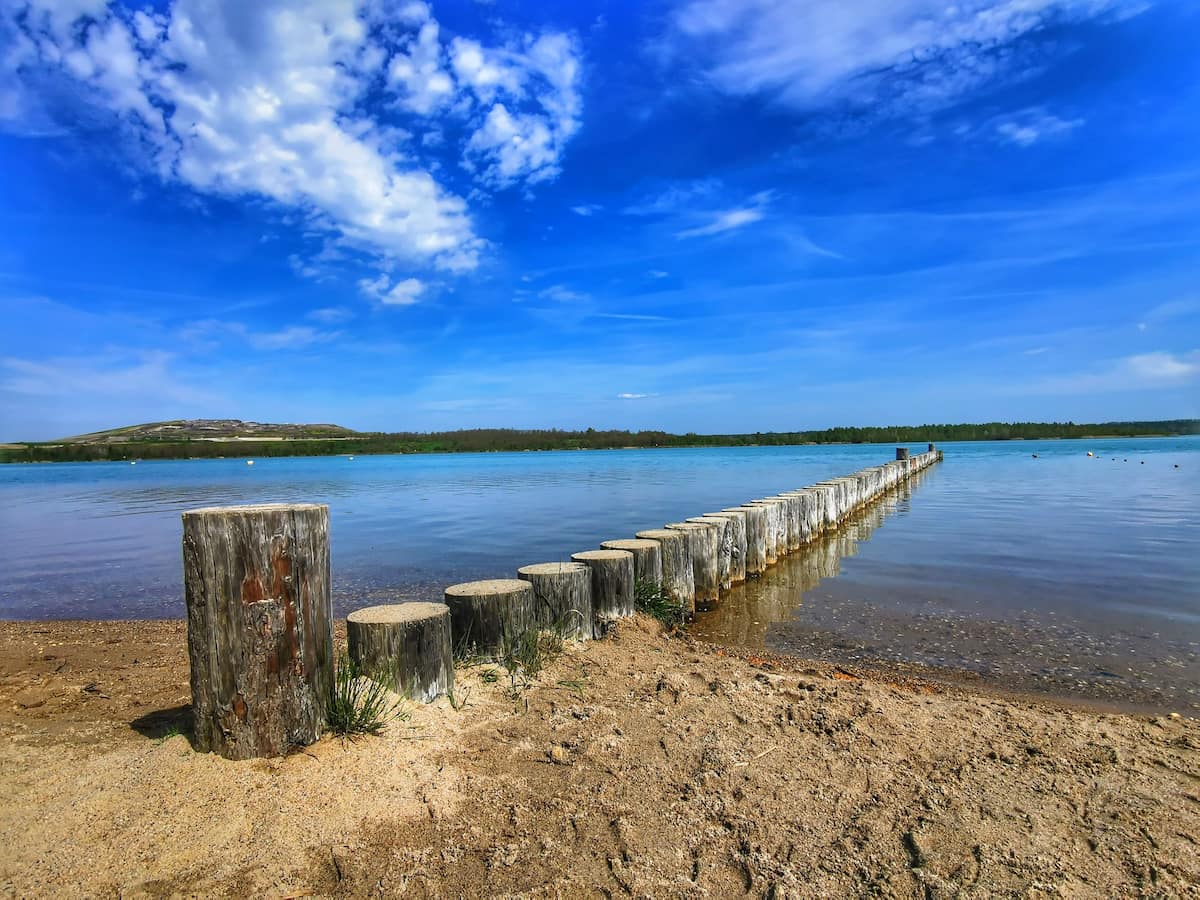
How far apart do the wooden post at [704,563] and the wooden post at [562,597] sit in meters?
2.54

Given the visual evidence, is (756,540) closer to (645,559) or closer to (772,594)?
(772,594)

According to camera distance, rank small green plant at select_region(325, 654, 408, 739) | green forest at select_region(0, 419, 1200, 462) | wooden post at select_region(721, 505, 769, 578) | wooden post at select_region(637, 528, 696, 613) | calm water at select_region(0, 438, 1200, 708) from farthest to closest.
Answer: green forest at select_region(0, 419, 1200, 462)
wooden post at select_region(721, 505, 769, 578)
wooden post at select_region(637, 528, 696, 613)
calm water at select_region(0, 438, 1200, 708)
small green plant at select_region(325, 654, 408, 739)

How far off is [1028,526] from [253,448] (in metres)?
81.5

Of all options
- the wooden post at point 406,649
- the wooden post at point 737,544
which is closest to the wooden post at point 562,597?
the wooden post at point 406,649

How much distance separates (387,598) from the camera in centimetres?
906

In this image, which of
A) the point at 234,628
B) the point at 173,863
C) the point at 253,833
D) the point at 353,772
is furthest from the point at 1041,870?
the point at 234,628

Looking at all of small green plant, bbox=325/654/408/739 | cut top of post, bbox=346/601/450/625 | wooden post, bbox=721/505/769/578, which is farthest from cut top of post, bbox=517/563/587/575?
wooden post, bbox=721/505/769/578

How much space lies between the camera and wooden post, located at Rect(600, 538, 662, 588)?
7.12 meters

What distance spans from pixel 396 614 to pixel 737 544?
5.96m

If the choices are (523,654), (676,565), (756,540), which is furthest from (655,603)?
(756,540)

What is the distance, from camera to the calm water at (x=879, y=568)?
21.6ft

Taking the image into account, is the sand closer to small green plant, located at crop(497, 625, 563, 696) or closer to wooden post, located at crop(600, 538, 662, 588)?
small green plant, located at crop(497, 625, 563, 696)

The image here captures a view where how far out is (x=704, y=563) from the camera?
841 centimetres

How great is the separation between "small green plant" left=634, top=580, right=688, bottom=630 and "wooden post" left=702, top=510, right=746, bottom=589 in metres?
2.02
